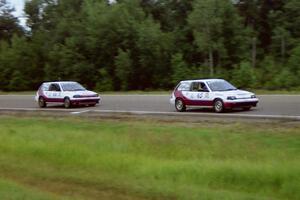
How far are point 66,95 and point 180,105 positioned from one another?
25.9 feet

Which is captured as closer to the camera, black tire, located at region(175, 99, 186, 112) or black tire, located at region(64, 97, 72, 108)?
black tire, located at region(175, 99, 186, 112)

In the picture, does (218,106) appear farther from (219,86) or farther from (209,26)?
(209,26)

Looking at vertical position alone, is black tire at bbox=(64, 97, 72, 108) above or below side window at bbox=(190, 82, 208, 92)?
below

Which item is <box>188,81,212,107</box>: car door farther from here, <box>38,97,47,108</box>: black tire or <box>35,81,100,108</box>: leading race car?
<box>38,97,47,108</box>: black tire

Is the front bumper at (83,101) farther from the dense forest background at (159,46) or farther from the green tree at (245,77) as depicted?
the green tree at (245,77)

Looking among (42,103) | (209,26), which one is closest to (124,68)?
(209,26)

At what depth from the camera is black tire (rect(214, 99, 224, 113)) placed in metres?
23.7

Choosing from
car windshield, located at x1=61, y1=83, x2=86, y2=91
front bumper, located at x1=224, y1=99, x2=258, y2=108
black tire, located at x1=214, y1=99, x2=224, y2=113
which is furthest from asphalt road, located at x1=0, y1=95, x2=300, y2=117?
car windshield, located at x1=61, y1=83, x2=86, y2=91

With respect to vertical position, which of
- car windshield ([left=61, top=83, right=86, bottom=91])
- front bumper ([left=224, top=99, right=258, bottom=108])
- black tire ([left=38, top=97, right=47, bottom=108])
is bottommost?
black tire ([left=38, top=97, right=47, bottom=108])

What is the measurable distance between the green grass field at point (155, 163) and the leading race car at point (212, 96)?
496cm

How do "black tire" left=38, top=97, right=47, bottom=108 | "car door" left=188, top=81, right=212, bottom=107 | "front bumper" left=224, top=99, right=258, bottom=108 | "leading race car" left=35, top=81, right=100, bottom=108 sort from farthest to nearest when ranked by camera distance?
"black tire" left=38, top=97, right=47, bottom=108 < "leading race car" left=35, top=81, right=100, bottom=108 < "car door" left=188, top=81, right=212, bottom=107 < "front bumper" left=224, top=99, right=258, bottom=108

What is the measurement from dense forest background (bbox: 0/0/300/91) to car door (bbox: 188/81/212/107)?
1701 cm

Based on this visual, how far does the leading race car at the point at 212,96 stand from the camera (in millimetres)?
23516

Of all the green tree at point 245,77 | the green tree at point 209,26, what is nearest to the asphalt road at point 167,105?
the green tree at point 245,77
